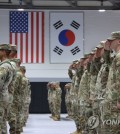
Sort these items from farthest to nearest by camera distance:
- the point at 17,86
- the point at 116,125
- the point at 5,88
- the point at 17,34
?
the point at 17,34
the point at 17,86
the point at 5,88
the point at 116,125

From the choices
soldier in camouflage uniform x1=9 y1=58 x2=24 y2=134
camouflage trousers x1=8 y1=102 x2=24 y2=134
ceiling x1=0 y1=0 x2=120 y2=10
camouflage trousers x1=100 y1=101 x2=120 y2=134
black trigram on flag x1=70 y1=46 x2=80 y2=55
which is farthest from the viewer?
black trigram on flag x1=70 y1=46 x2=80 y2=55

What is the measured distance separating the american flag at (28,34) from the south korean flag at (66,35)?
569 mm

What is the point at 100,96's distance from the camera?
6223 millimetres

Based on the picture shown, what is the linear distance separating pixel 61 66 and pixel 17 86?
15.0m

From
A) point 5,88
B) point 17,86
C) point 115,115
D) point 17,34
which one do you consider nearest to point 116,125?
point 115,115

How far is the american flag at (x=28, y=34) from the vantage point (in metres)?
23.1

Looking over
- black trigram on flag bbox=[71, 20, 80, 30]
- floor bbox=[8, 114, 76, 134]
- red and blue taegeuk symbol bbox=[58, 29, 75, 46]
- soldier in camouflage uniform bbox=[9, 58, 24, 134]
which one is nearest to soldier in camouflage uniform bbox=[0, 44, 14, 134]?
soldier in camouflage uniform bbox=[9, 58, 24, 134]

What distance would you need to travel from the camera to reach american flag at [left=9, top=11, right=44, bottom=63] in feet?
75.9

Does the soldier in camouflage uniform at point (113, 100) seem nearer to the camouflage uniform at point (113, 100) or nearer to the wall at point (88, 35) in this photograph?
the camouflage uniform at point (113, 100)

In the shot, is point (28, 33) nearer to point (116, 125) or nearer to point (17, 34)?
point (17, 34)

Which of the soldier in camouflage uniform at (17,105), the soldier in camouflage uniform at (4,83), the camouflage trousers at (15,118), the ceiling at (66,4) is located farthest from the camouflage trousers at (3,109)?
the ceiling at (66,4)

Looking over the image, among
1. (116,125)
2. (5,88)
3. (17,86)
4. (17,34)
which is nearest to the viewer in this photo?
(116,125)

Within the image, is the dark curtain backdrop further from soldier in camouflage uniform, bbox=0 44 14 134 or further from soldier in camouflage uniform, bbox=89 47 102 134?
soldier in camouflage uniform, bbox=0 44 14 134

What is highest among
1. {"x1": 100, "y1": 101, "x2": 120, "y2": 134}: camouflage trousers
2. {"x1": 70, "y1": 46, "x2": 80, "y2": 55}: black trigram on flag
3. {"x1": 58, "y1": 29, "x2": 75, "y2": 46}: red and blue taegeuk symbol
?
{"x1": 58, "y1": 29, "x2": 75, "y2": 46}: red and blue taegeuk symbol
